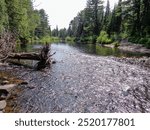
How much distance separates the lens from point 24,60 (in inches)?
1152

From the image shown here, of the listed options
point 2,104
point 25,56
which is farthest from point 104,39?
point 2,104

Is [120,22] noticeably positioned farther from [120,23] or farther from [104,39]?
[104,39]

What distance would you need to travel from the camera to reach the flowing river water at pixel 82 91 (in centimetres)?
1330

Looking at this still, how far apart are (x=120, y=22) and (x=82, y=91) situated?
63041mm

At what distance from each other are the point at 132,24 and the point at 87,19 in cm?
3897

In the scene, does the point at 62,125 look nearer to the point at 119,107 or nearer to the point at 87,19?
the point at 119,107

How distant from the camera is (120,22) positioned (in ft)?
250

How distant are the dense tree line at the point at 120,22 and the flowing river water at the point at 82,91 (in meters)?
27.3

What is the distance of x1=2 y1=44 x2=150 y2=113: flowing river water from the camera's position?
13305 mm

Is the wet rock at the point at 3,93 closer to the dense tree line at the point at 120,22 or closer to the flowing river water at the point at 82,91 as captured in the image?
the flowing river water at the point at 82,91

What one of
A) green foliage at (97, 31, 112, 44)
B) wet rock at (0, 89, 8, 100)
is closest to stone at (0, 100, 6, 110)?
wet rock at (0, 89, 8, 100)

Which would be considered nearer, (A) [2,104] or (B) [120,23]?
(A) [2,104]

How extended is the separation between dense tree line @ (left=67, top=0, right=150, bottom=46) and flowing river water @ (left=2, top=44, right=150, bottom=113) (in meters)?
27.3

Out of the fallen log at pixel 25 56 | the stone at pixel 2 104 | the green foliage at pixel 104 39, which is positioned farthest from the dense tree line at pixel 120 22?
the stone at pixel 2 104
